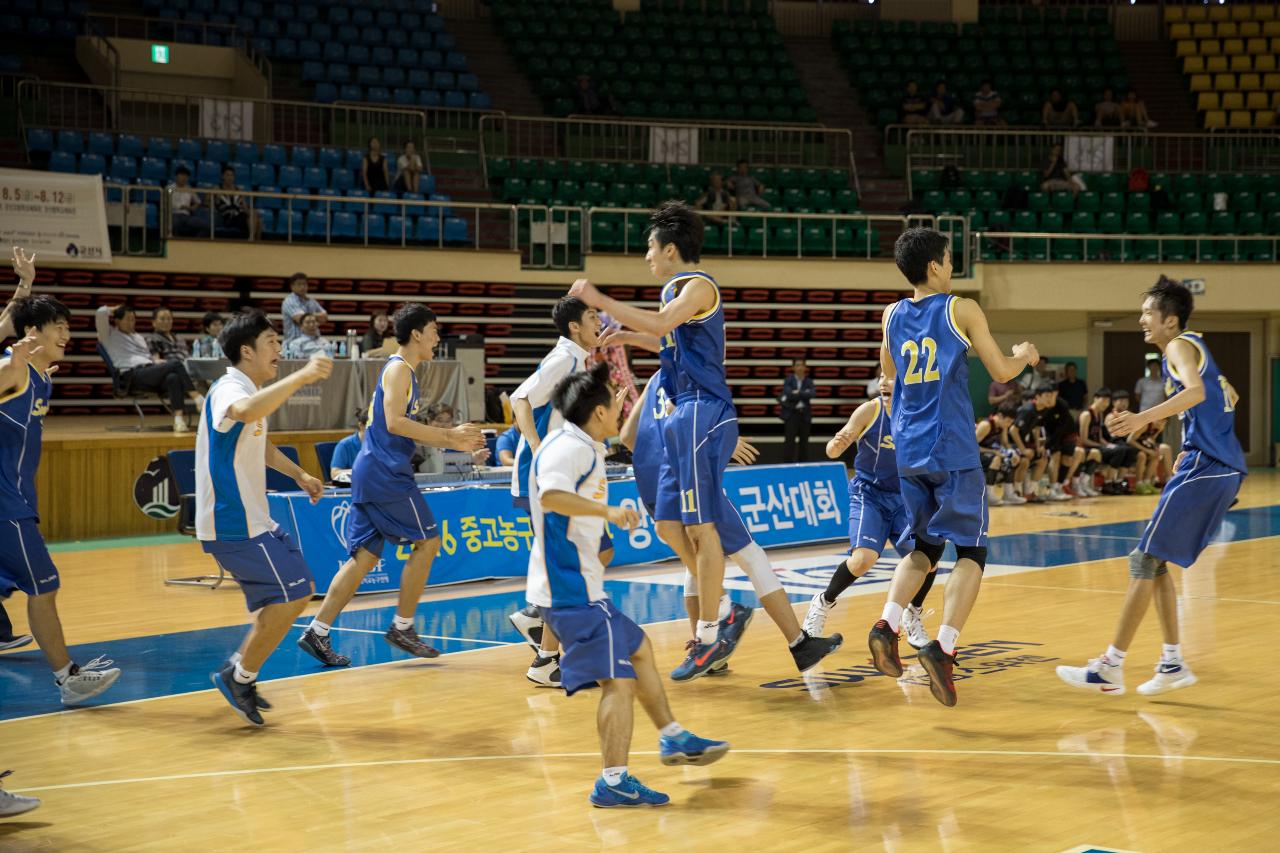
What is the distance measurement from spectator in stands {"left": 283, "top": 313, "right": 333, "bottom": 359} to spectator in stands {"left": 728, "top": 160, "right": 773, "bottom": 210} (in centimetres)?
860

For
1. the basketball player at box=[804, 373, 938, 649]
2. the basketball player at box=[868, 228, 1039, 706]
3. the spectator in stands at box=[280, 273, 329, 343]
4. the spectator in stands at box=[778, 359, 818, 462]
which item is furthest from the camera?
the spectator in stands at box=[778, 359, 818, 462]

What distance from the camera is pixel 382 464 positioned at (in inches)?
286

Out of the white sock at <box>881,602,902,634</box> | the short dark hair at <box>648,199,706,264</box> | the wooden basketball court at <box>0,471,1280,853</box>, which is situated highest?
the short dark hair at <box>648,199,706,264</box>

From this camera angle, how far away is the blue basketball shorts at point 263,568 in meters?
5.82

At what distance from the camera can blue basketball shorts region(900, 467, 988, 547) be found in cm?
573

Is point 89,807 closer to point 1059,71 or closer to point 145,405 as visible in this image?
point 145,405

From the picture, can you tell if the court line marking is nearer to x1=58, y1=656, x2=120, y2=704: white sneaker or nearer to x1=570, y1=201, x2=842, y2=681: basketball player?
x1=570, y1=201, x2=842, y2=681: basketball player

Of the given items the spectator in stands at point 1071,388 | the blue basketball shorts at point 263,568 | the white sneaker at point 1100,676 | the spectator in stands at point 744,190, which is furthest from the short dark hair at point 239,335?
the spectator in stands at point 1071,388

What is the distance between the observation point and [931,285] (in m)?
5.92

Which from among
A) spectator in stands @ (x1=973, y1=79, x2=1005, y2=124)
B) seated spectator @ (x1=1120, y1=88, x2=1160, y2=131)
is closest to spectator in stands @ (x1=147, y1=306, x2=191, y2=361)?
spectator in stands @ (x1=973, y1=79, x2=1005, y2=124)

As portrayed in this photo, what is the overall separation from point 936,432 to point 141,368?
407 inches

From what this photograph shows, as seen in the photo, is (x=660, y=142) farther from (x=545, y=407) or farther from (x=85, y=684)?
(x=85, y=684)

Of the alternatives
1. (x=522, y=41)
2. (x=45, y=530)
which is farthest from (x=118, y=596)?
(x=522, y=41)

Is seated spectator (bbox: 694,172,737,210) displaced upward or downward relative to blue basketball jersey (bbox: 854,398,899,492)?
upward
